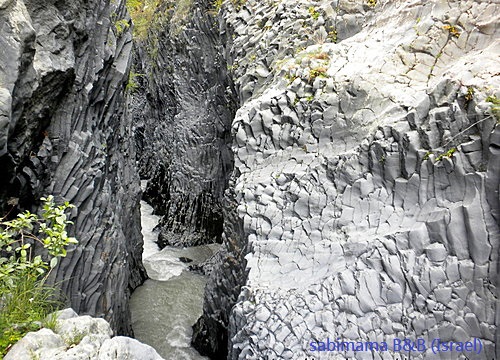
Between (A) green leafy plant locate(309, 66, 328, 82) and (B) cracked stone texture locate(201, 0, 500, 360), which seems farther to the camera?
(A) green leafy plant locate(309, 66, 328, 82)

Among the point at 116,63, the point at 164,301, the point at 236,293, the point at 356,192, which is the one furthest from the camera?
the point at 164,301

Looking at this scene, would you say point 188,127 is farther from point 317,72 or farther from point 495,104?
point 495,104

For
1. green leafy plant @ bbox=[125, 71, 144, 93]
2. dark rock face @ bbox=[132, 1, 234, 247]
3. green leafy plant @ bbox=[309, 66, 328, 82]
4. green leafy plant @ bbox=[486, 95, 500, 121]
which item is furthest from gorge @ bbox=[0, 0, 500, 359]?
dark rock face @ bbox=[132, 1, 234, 247]

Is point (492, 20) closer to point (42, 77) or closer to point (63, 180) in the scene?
point (42, 77)

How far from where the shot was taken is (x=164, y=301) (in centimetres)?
1291

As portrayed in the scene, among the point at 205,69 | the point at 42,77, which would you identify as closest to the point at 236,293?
the point at 42,77

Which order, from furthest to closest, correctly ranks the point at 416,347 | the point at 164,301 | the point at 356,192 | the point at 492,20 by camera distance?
the point at 164,301
the point at 356,192
the point at 492,20
the point at 416,347

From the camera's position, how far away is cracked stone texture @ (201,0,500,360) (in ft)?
17.1

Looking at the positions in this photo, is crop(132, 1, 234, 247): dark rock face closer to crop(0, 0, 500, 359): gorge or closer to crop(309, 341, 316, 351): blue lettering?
crop(0, 0, 500, 359): gorge

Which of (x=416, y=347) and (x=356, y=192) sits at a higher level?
(x=356, y=192)

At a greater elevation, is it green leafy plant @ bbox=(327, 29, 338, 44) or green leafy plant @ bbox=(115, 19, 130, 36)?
→ green leafy plant @ bbox=(115, 19, 130, 36)

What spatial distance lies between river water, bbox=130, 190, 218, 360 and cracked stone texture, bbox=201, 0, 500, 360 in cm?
454

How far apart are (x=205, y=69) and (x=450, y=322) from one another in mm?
14532

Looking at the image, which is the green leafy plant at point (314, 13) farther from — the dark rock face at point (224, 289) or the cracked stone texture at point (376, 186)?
the dark rock face at point (224, 289)
